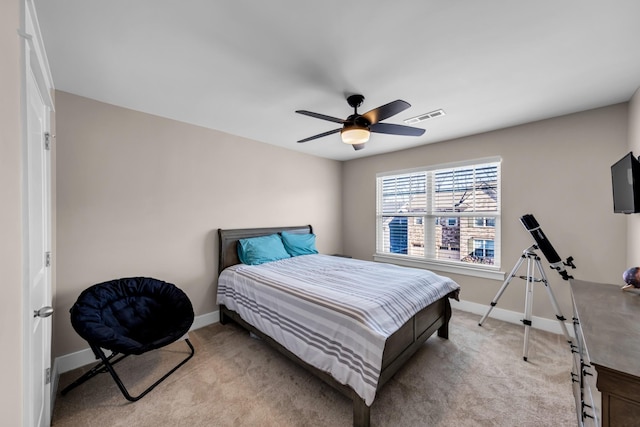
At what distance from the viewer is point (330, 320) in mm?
1820

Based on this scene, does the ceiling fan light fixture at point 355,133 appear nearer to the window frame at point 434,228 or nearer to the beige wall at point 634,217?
the window frame at point 434,228

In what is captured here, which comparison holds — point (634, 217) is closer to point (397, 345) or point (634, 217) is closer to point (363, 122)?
A: point (397, 345)

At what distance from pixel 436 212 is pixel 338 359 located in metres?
2.93

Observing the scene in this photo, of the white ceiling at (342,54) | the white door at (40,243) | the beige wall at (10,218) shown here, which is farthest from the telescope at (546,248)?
the white door at (40,243)

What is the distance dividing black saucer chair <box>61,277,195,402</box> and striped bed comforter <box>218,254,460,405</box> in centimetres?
64

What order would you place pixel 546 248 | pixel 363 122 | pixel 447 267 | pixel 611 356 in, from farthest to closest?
pixel 447 267, pixel 546 248, pixel 363 122, pixel 611 356

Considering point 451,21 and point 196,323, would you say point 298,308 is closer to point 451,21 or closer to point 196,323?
point 196,323

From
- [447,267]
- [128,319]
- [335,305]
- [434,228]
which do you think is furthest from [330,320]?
[434,228]

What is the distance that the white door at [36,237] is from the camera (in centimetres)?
103

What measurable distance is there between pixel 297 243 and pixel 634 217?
366 centimetres

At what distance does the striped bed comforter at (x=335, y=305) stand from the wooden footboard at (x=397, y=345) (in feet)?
0.26

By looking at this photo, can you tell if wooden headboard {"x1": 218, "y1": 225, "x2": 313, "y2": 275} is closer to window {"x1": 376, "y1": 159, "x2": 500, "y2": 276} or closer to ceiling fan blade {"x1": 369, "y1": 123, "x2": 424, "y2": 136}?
ceiling fan blade {"x1": 369, "y1": 123, "x2": 424, "y2": 136}

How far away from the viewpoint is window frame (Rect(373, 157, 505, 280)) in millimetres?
3262

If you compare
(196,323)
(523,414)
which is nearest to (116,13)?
(196,323)
